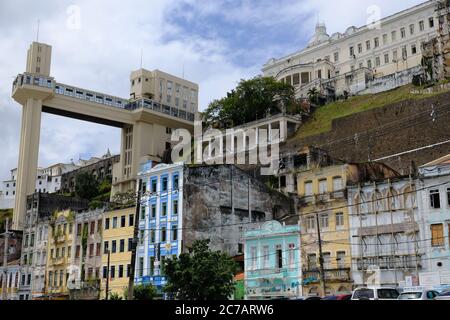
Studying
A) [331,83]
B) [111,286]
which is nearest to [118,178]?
[331,83]

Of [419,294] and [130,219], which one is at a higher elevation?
[130,219]

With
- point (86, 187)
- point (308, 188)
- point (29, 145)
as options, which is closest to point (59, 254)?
point (308, 188)

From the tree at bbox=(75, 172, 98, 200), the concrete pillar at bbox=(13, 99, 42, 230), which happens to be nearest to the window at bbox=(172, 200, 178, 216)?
the concrete pillar at bbox=(13, 99, 42, 230)

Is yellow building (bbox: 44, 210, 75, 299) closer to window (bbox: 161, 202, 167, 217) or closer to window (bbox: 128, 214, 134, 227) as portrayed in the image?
window (bbox: 128, 214, 134, 227)

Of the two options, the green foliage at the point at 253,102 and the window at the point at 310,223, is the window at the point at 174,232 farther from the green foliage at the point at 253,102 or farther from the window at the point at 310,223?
the green foliage at the point at 253,102

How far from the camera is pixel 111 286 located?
197 feet

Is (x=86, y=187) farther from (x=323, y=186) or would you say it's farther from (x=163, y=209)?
(x=323, y=186)

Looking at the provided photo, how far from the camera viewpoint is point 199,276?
3756cm

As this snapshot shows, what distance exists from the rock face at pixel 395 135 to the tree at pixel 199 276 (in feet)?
93.8

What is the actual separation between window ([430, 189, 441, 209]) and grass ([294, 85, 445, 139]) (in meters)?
38.8

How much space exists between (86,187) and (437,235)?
3344 inches

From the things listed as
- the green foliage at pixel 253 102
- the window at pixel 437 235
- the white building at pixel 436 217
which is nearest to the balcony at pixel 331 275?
the white building at pixel 436 217

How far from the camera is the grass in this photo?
273ft
